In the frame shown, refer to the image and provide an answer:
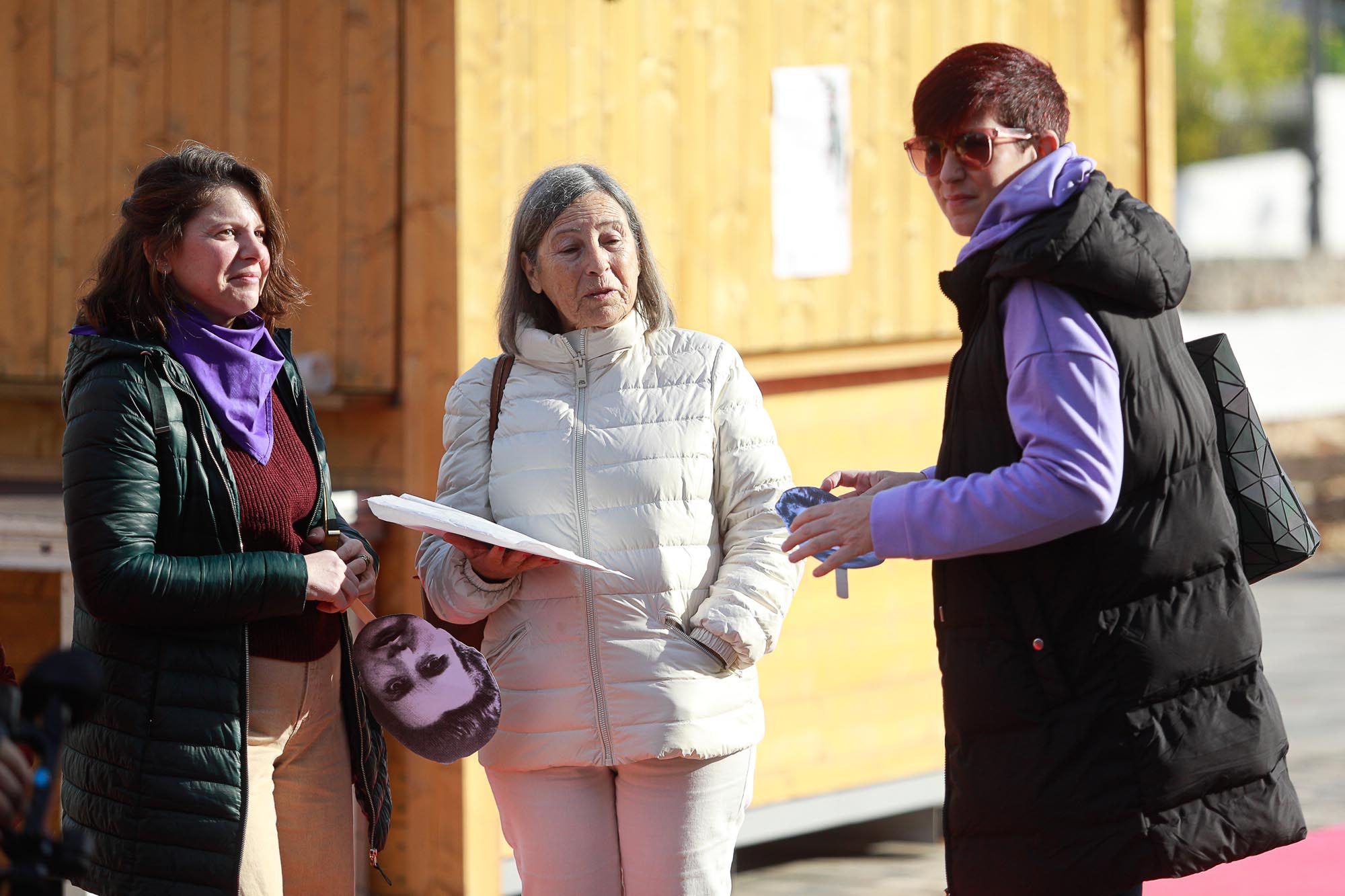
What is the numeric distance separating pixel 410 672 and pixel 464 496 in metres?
0.38

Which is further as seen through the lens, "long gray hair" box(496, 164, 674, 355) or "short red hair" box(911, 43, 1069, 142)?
"long gray hair" box(496, 164, 674, 355)

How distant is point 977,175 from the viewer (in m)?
2.91

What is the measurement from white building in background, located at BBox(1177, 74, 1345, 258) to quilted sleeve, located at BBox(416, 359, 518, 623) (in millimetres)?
28469

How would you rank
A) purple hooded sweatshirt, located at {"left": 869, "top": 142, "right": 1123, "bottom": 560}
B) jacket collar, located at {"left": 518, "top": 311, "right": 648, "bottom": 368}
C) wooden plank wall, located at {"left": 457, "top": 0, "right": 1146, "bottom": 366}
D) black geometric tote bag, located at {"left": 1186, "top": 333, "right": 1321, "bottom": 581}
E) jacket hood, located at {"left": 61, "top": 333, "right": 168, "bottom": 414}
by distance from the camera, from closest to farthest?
purple hooded sweatshirt, located at {"left": 869, "top": 142, "right": 1123, "bottom": 560} → black geometric tote bag, located at {"left": 1186, "top": 333, "right": 1321, "bottom": 581} → jacket hood, located at {"left": 61, "top": 333, "right": 168, "bottom": 414} → jacket collar, located at {"left": 518, "top": 311, "right": 648, "bottom": 368} → wooden plank wall, located at {"left": 457, "top": 0, "right": 1146, "bottom": 366}

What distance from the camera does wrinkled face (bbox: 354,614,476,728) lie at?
344 cm

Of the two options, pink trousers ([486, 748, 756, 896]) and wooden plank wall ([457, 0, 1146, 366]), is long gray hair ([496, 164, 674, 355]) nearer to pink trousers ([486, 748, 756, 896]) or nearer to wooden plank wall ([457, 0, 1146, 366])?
pink trousers ([486, 748, 756, 896])

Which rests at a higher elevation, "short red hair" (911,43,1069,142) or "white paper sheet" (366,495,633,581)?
"short red hair" (911,43,1069,142)

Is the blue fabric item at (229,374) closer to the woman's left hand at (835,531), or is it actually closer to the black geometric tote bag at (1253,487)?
the woman's left hand at (835,531)

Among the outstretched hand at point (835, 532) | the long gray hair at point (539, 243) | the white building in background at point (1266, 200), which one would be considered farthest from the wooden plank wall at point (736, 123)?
the white building in background at point (1266, 200)

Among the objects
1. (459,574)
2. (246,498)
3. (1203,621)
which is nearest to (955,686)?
(1203,621)

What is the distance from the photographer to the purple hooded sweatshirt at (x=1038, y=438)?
271 cm

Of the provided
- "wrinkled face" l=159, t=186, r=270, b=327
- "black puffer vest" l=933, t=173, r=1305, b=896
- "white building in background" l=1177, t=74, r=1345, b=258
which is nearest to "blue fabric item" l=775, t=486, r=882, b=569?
"black puffer vest" l=933, t=173, r=1305, b=896

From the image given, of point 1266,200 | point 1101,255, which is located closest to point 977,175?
point 1101,255

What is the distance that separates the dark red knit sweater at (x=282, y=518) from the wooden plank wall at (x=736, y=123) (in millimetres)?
1591
